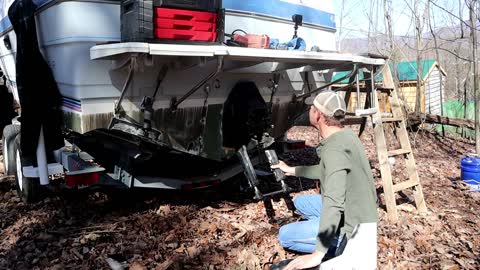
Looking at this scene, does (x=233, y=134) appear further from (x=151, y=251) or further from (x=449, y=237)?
(x=449, y=237)

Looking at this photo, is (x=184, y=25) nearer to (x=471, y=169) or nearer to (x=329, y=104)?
(x=329, y=104)

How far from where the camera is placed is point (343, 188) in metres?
2.56

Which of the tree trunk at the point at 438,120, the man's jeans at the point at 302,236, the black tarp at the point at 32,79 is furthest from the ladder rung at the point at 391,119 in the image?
the tree trunk at the point at 438,120

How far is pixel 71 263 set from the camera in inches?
148

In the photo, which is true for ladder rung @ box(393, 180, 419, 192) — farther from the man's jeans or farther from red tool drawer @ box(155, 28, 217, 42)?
red tool drawer @ box(155, 28, 217, 42)

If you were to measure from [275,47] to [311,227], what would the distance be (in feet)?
6.12

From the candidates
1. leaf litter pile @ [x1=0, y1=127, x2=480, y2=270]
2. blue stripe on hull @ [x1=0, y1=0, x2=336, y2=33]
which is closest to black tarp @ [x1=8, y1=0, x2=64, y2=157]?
blue stripe on hull @ [x1=0, y1=0, x2=336, y2=33]

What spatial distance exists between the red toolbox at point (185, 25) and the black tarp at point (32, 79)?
1.38m

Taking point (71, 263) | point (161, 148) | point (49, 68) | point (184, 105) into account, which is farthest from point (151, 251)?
point (49, 68)

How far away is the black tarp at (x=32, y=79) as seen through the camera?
4.10m

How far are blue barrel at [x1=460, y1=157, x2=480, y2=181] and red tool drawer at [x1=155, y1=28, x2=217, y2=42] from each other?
14.2 feet

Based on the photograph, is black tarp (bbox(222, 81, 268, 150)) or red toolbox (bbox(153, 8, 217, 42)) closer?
red toolbox (bbox(153, 8, 217, 42))

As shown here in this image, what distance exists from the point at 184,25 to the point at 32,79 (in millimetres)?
1663

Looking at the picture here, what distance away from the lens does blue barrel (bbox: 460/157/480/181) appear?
19.7 ft
